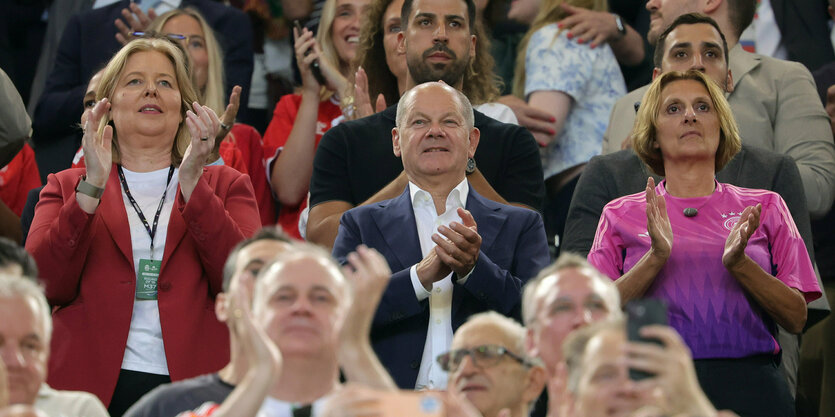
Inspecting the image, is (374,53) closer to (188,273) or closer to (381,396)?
(188,273)

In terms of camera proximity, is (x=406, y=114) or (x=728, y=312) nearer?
(x=728, y=312)

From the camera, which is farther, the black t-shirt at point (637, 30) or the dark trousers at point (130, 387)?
the black t-shirt at point (637, 30)

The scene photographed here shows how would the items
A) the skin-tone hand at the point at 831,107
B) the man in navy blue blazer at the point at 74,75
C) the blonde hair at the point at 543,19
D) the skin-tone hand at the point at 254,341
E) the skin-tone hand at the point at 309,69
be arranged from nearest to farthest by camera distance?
the skin-tone hand at the point at 254,341 → the skin-tone hand at the point at 831,107 → the skin-tone hand at the point at 309,69 → the man in navy blue blazer at the point at 74,75 → the blonde hair at the point at 543,19

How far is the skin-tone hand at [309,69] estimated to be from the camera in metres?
5.69

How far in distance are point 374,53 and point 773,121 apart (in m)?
1.60

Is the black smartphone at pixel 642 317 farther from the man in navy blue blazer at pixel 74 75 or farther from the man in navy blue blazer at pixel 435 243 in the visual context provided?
the man in navy blue blazer at pixel 74 75

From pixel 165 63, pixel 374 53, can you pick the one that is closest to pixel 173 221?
pixel 165 63

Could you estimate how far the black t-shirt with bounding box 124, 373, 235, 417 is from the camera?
3213mm

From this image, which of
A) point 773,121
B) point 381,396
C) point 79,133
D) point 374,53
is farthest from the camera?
point 79,133

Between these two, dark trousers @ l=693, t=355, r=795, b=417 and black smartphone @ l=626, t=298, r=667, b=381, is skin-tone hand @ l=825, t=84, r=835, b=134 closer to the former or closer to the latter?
dark trousers @ l=693, t=355, r=795, b=417

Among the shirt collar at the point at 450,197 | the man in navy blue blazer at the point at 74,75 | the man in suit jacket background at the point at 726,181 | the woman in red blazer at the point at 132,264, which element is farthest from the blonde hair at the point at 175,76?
the man in suit jacket background at the point at 726,181

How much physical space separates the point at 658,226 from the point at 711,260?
0.75ft

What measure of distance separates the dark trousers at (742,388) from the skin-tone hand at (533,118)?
190 centimetres

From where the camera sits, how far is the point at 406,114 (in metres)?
4.44
